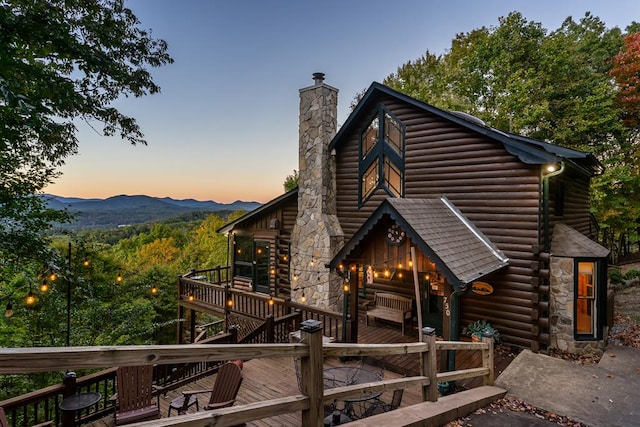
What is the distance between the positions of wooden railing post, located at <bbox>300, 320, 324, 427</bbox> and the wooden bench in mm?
6522

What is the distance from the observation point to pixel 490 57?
1773 cm

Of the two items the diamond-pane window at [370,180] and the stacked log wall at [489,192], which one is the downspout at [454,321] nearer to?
the stacked log wall at [489,192]

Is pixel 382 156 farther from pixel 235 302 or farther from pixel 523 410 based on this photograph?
pixel 523 410

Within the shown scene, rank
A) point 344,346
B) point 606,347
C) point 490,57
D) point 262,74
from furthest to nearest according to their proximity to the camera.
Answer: point 262,74
point 490,57
point 606,347
point 344,346

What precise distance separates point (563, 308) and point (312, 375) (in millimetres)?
7386

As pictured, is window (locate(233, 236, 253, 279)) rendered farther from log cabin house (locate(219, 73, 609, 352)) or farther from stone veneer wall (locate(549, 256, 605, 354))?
stone veneer wall (locate(549, 256, 605, 354))

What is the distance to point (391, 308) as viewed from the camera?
9.33m

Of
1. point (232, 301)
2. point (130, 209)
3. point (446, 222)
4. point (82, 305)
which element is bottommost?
point (82, 305)

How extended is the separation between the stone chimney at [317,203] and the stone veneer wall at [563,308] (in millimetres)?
5866

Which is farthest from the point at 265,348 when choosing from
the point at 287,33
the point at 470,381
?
the point at 287,33

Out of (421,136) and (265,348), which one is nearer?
(265,348)

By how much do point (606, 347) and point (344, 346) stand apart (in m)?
8.28

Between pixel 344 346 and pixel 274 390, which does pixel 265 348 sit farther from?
pixel 274 390

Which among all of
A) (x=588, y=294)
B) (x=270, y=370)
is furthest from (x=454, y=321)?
(x=588, y=294)
